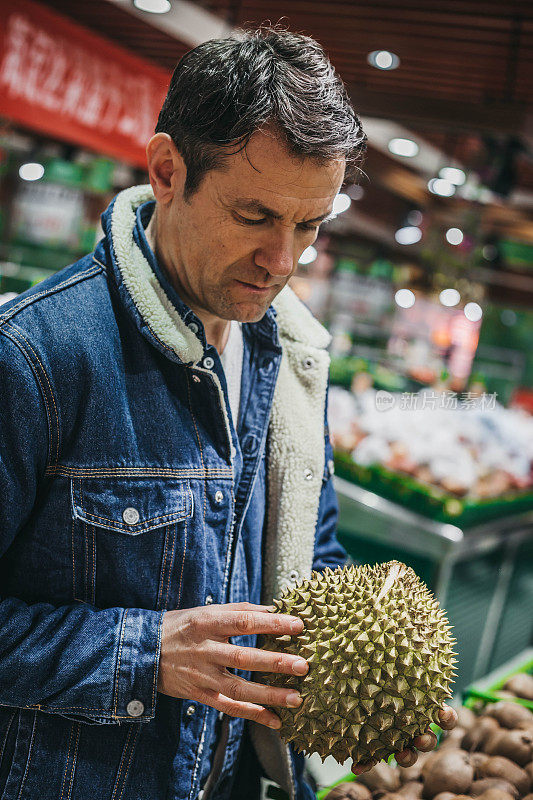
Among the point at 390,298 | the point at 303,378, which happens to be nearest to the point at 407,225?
the point at 390,298

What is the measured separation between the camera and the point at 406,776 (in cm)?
164

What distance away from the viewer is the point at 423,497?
3.70 m

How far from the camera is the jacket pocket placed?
3.98 ft

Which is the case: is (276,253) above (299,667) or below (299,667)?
above

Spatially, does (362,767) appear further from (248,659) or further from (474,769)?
(474,769)

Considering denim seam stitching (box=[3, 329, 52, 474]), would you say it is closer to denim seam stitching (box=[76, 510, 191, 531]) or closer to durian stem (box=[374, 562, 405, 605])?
denim seam stitching (box=[76, 510, 191, 531])

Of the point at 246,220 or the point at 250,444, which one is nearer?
the point at 246,220

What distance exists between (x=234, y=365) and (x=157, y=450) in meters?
0.34

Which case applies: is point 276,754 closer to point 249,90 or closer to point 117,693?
→ point 117,693

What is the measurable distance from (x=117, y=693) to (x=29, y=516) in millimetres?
321

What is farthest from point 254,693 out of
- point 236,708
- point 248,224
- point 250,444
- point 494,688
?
point 494,688

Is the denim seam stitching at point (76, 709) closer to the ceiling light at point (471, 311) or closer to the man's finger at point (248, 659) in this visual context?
the man's finger at point (248, 659)

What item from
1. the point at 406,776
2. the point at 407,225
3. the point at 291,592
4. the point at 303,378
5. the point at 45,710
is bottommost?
the point at 406,776

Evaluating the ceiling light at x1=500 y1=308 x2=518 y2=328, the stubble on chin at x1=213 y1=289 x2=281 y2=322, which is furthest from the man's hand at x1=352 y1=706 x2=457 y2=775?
the ceiling light at x1=500 y1=308 x2=518 y2=328
